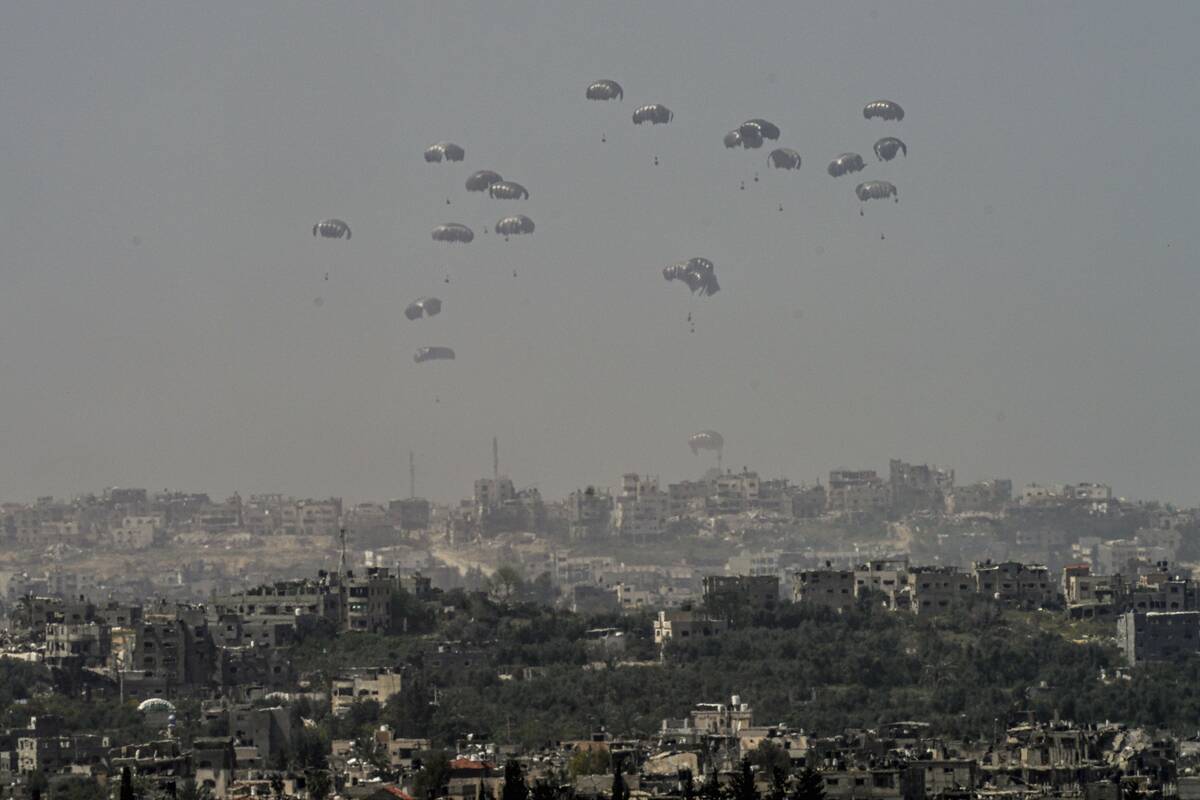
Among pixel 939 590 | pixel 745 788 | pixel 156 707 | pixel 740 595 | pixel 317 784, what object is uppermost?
pixel 939 590

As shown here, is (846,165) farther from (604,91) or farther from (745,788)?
(745,788)

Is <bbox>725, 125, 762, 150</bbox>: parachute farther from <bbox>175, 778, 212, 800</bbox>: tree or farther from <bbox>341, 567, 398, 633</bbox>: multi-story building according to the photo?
<bbox>175, 778, 212, 800</bbox>: tree

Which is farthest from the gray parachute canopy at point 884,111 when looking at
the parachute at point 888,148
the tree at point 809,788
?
the tree at point 809,788

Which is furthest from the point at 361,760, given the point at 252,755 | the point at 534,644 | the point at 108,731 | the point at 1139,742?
the point at 534,644

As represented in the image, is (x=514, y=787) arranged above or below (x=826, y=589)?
below

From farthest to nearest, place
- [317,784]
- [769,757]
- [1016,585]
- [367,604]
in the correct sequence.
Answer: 1. [1016,585]
2. [367,604]
3. [769,757]
4. [317,784]

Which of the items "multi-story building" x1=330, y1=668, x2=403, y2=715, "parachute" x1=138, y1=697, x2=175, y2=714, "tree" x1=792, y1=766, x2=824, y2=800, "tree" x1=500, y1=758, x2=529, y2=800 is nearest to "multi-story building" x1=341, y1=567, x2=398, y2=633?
"multi-story building" x1=330, y1=668, x2=403, y2=715

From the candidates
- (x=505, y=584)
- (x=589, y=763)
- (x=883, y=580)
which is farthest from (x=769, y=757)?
(x=505, y=584)

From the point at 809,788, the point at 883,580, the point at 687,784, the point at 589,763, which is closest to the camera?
the point at 809,788
